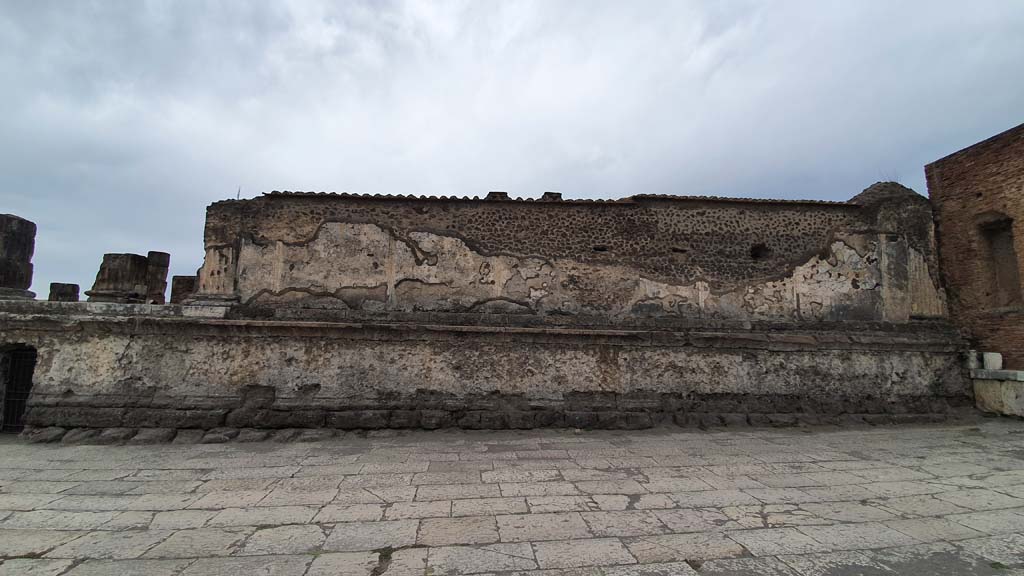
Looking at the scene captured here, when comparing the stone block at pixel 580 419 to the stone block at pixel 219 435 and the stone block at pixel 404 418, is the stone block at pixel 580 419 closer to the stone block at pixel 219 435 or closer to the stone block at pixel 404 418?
the stone block at pixel 404 418

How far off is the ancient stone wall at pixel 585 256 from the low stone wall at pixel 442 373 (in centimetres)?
57

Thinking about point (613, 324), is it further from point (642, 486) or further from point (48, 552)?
point (48, 552)

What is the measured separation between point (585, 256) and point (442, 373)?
3.40 meters

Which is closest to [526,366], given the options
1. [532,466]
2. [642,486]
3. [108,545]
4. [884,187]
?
[532,466]

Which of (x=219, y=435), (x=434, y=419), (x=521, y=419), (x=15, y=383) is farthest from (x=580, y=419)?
(x=15, y=383)

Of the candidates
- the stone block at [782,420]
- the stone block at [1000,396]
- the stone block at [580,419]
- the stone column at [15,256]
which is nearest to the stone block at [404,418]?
the stone block at [580,419]

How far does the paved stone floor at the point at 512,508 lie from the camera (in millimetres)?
3246

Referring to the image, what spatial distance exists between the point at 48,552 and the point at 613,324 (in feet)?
24.2

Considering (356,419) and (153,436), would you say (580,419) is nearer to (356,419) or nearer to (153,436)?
(356,419)

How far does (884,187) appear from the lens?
32.0ft

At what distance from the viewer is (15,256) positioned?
807 cm

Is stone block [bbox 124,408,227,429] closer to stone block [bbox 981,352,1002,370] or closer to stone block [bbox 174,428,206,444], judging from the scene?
stone block [bbox 174,428,206,444]

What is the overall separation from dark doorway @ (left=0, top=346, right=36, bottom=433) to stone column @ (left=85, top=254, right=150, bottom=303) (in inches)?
49.0

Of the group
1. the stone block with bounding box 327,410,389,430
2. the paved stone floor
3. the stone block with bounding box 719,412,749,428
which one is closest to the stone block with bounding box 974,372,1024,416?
the paved stone floor
